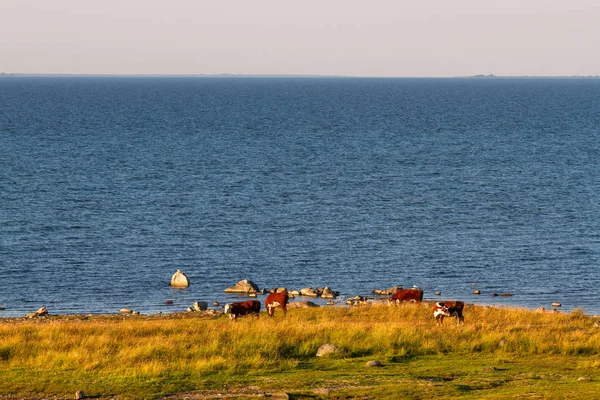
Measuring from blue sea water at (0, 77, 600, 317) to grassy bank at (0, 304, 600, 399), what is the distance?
57.7 ft

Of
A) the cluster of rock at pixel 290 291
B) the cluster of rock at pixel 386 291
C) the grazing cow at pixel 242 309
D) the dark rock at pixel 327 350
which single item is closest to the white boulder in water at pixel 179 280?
the cluster of rock at pixel 290 291

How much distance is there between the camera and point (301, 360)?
27188mm

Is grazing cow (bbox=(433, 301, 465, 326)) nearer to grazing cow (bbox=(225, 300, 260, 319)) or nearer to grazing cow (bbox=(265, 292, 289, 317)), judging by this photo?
grazing cow (bbox=(265, 292, 289, 317))

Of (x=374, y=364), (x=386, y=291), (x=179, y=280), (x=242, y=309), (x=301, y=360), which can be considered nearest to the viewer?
(x=374, y=364)

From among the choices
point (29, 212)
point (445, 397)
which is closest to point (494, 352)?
point (445, 397)

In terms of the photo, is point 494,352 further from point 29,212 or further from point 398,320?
point 29,212

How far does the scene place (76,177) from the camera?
9706 centimetres

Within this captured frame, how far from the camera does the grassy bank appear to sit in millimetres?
23156

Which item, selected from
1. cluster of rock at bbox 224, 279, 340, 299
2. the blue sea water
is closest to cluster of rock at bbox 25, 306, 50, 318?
the blue sea water

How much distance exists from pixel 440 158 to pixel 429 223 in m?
48.8

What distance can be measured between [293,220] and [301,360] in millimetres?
46982

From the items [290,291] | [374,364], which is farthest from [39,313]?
[374,364]

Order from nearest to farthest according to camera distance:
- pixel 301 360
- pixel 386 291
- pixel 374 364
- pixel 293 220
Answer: pixel 374 364
pixel 301 360
pixel 386 291
pixel 293 220

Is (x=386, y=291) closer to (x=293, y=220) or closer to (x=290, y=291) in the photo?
(x=290, y=291)
